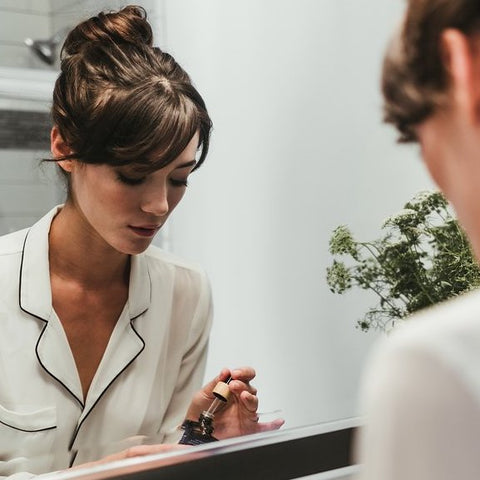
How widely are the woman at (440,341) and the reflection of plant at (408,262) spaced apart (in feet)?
2.87

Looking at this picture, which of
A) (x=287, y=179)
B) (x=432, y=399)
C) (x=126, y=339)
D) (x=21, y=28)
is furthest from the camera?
(x=287, y=179)

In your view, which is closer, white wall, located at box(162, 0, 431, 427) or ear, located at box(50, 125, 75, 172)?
ear, located at box(50, 125, 75, 172)

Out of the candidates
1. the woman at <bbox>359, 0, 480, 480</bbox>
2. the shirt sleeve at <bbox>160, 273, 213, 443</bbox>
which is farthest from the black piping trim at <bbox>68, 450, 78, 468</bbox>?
the woman at <bbox>359, 0, 480, 480</bbox>

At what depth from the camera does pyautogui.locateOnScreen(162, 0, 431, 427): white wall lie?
1123mm

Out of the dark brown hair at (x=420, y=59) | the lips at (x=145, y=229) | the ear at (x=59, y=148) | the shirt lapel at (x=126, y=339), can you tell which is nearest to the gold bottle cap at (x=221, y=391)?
the shirt lapel at (x=126, y=339)

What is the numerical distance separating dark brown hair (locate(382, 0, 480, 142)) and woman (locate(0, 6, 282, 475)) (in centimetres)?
59

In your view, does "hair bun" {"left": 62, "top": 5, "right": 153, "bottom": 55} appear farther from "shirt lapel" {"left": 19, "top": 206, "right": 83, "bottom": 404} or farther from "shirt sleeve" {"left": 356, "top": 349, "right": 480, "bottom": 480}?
"shirt sleeve" {"left": 356, "top": 349, "right": 480, "bottom": 480}

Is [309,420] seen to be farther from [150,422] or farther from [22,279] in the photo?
[22,279]

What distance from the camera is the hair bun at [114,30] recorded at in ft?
3.19

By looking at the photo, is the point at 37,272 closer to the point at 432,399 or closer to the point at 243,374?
the point at 243,374

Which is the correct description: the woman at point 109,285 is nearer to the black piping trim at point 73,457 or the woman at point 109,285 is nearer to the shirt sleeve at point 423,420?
the black piping trim at point 73,457

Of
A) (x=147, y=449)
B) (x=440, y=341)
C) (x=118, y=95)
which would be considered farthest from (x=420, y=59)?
(x=147, y=449)

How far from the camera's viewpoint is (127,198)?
40.4 inches

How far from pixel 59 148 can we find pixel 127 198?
0.35ft
